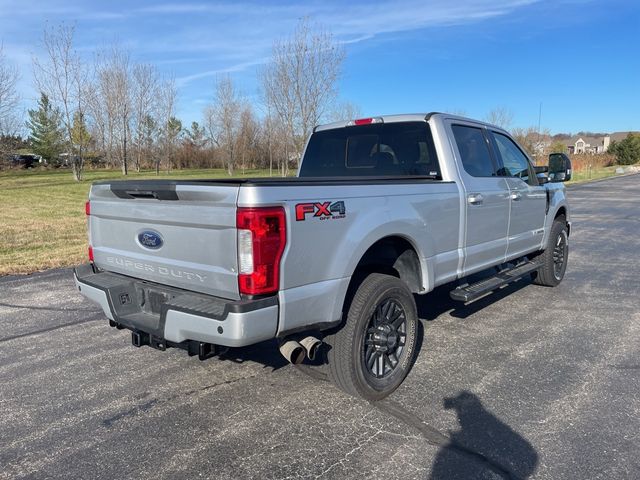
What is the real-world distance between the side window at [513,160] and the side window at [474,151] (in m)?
0.37

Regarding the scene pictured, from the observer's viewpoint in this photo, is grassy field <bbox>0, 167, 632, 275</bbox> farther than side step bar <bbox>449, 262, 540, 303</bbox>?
Yes

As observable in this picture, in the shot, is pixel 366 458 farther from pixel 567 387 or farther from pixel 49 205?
pixel 49 205

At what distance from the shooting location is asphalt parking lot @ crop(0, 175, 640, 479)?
2.84m

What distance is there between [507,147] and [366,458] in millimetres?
4199

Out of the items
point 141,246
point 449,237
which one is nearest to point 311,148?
point 449,237

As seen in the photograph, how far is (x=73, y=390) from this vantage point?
3752mm

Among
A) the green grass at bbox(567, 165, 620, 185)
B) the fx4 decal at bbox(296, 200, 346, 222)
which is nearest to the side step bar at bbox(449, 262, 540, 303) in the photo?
the fx4 decal at bbox(296, 200, 346, 222)

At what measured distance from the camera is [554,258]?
6750mm

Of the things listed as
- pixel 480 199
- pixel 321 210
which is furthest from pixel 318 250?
pixel 480 199

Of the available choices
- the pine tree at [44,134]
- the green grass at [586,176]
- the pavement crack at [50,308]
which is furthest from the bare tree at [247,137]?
the pavement crack at [50,308]

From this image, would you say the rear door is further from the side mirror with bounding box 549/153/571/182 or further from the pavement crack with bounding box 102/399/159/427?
the pavement crack with bounding box 102/399/159/427

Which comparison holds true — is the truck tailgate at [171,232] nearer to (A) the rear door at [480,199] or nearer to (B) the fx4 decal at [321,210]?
(B) the fx4 decal at [321,210]

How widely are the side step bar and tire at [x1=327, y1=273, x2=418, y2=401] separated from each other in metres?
0.75

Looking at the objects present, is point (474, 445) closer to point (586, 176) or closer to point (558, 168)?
point (558, 168)
